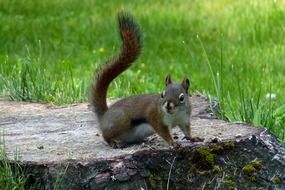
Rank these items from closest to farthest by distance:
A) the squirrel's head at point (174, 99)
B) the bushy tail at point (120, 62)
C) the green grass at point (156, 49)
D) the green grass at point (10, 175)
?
the green grass at point (10, 175) < the squirrel's head at point (174, 99) < the bushy tail at point (120, 62) < the green grass at point (156, 49)

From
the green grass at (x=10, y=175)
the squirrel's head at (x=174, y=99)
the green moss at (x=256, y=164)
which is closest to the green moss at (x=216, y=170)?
the green moss at (x=256, y=164)

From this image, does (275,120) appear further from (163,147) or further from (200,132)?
(163,147)

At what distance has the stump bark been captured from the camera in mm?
3949

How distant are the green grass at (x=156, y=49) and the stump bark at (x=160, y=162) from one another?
0.85 m

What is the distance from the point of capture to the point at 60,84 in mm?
6301

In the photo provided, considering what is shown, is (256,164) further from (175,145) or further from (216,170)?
(175,145)

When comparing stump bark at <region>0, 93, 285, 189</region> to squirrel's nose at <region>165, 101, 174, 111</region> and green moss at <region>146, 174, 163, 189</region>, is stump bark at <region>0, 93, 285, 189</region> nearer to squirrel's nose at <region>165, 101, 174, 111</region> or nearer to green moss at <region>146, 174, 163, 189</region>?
green moss at <region>146, 174, 163, 189</region>

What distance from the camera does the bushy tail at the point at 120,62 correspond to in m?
4.29

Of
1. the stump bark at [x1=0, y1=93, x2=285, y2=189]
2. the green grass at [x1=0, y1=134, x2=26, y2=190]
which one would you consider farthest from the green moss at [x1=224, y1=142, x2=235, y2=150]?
the green grass at [x1=0, y1=134, x2=26, y2=190]

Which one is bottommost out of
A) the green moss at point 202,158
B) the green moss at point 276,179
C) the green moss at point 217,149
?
the green moss at point 276,179

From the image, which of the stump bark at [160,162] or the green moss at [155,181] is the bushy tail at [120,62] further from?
the green moss at [155,181]

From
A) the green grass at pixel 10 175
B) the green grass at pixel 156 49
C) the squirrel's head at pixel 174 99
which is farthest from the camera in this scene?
the green grass at pixel 156 49

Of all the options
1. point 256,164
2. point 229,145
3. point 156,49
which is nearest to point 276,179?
point 256,164

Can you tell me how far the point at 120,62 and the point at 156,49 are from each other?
166 inches
